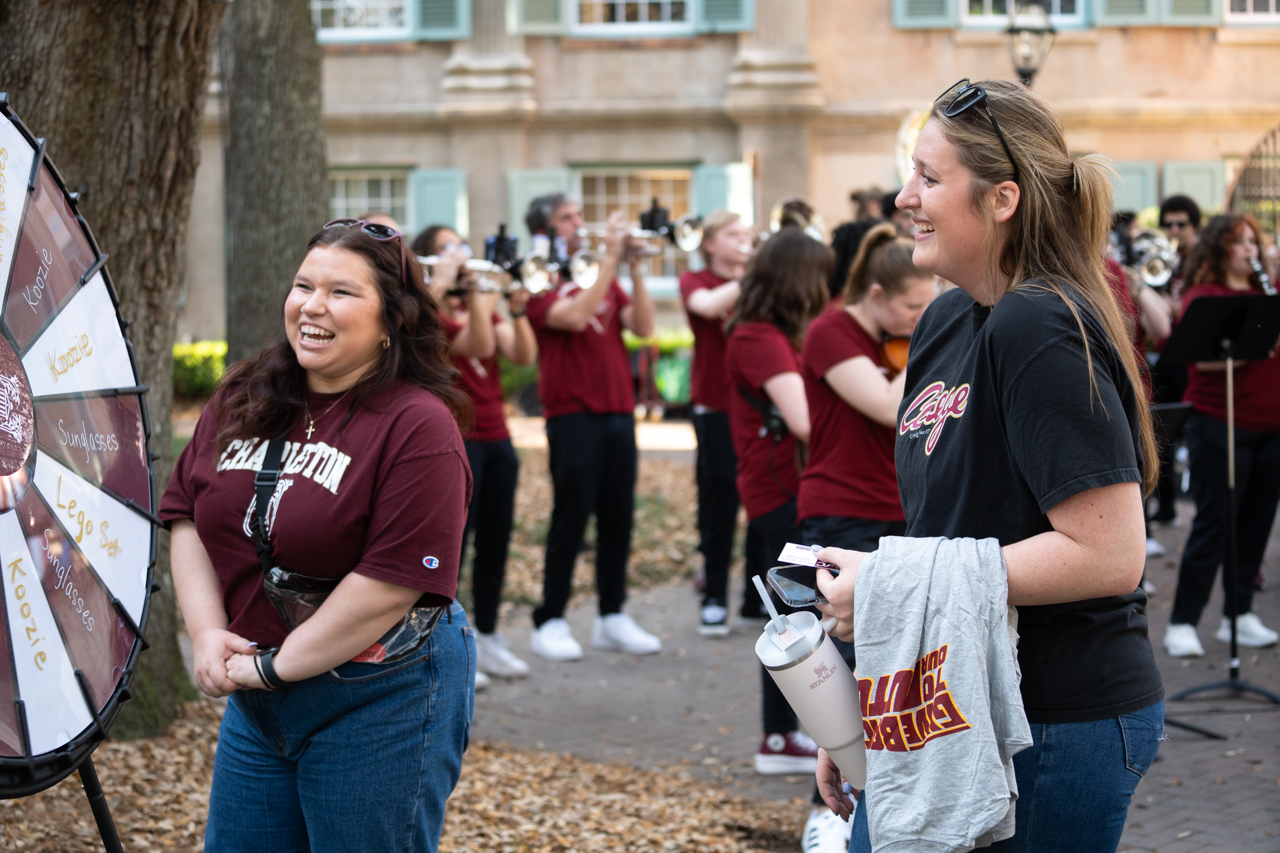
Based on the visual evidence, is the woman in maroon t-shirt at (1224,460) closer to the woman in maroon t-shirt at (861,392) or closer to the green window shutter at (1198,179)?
the woman in maroon t-shirt at (861,392)

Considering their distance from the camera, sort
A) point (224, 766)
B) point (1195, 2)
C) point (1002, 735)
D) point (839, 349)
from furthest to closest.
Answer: point (1195, 2) → point (839, 349) → point (224, 766) → point (1002, 735)

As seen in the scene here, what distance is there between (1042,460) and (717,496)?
5.55 meters

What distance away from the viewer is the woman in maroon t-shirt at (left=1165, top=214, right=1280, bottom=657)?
6418 mm

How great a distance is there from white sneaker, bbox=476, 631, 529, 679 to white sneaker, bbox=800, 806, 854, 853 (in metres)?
2.62

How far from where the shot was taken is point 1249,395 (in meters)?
6.48

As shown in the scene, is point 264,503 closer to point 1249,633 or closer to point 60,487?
point 60,487

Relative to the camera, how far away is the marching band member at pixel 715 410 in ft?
24.3

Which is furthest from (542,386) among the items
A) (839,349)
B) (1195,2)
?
(1195,2)

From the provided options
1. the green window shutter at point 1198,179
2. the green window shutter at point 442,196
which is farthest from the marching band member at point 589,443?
the green window shutter at point 1198,179

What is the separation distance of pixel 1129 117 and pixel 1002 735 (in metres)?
18.2

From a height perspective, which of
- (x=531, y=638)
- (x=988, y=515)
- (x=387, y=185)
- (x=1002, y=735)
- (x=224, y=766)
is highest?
(x=387, y=185)

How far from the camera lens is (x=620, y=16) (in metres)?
19.0

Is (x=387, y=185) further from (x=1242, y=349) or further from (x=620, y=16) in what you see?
(x=1242, y=349)

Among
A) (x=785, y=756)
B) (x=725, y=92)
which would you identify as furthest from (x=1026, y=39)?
(x=785, y=756)
